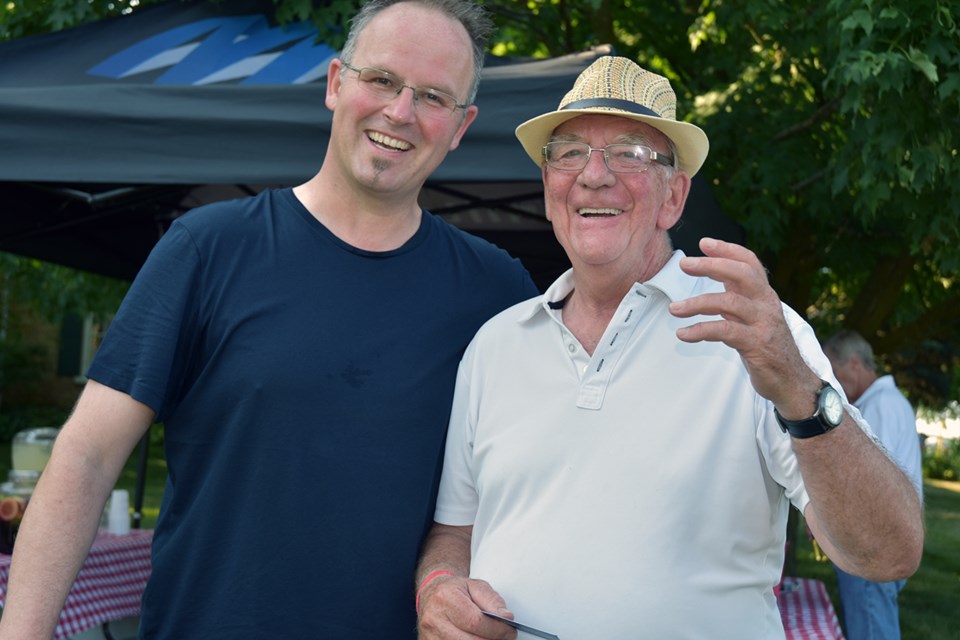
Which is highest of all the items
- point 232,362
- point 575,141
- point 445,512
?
point 575,141

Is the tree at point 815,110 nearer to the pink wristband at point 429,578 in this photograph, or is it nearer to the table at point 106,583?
the table at point 106,583

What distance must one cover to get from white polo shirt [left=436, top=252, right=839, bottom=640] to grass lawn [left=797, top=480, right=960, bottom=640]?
6810 mm

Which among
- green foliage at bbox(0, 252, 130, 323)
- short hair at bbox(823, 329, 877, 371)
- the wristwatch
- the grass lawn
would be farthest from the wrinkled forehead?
green foliage at bbox(0, 252, 130, 323)

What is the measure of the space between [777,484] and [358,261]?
945 millimetres

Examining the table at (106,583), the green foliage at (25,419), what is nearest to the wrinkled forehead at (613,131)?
the table at (106,583)

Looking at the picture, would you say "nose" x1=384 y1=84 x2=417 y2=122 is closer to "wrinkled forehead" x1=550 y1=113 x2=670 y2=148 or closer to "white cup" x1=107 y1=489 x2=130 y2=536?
"wrinkled forehead" x1=550 y1=113 x2=670 y2=148

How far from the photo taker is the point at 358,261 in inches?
84.2

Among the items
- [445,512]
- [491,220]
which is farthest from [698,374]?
[491,220]

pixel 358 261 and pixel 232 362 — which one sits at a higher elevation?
pixel 358 261

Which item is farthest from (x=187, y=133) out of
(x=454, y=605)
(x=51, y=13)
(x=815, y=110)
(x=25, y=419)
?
(x=25, y=419)

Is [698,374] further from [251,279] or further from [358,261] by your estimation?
[251,279]

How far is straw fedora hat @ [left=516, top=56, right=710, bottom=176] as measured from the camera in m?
2.04

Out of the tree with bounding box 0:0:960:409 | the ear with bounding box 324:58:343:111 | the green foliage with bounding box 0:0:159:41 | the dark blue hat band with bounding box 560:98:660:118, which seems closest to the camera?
the dark blue hat band with bounding box 560:98:660:118

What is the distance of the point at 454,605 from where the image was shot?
1854 millimetres
